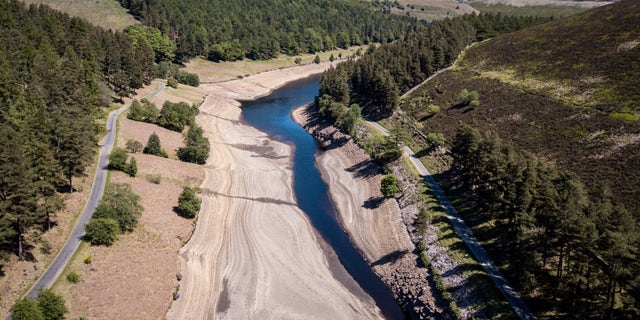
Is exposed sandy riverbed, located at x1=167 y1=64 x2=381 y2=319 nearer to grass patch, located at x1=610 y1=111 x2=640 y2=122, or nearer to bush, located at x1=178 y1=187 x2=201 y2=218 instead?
bush, located at x1=178 y1=187 x2=201 y2=218

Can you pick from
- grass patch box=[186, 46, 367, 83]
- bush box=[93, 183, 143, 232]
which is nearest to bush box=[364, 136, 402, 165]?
bush box=[93, 183, 143, 232]

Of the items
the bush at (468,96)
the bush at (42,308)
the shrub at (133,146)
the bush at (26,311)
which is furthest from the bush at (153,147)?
the bush at (468,96)

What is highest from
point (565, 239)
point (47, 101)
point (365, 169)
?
point (47, 101)

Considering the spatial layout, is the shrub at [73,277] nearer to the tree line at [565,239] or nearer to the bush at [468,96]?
the tree line at [565,239]

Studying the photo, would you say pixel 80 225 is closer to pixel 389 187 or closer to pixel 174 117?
pixel 174 117

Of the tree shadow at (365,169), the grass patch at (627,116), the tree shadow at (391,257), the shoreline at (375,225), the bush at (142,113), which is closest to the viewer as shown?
the shoreline at (375,225)

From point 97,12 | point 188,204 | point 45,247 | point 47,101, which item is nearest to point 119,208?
point 45,247

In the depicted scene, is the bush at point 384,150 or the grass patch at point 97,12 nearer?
the bush at point 384,150
